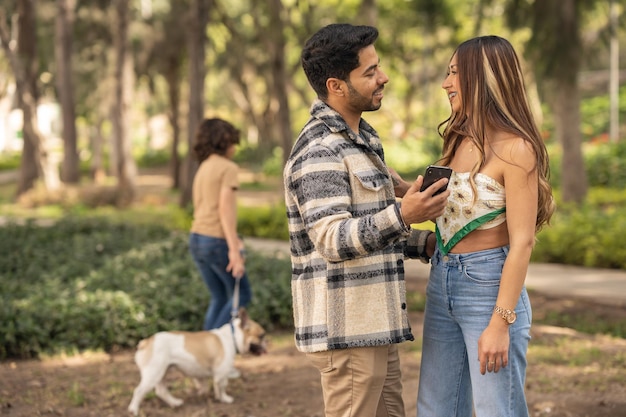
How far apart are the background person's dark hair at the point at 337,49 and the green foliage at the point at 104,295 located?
5.05 m

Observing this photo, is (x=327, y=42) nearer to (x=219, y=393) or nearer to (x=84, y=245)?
(x=219, y=393)

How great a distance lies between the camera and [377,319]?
3.05m

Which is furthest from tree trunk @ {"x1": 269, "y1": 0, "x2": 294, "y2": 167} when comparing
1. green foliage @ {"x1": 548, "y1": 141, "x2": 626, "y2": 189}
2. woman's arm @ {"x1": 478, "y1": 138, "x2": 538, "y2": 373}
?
woman's arm @ {"x1": 478, "y1": 138, "x2": 538, "y2": 373}

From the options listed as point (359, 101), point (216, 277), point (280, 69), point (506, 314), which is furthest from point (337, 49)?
point (280, 69)

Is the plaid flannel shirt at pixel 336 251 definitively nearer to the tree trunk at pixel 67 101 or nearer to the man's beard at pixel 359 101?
the man's beard at pixel 359 101

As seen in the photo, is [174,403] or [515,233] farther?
[174,403]

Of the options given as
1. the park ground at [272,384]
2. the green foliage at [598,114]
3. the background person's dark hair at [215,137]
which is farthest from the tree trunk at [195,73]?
the green foliage at [598,114]

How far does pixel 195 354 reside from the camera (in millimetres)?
5785

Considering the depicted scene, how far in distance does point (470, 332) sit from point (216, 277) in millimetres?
3907

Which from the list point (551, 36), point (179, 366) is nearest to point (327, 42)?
point (179, 366)

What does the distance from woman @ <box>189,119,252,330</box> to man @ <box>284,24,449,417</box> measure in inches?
129

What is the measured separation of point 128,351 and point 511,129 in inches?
Answer: 211

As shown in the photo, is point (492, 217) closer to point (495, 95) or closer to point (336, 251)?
point (495, 95)

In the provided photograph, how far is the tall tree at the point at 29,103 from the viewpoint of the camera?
2144 cm
